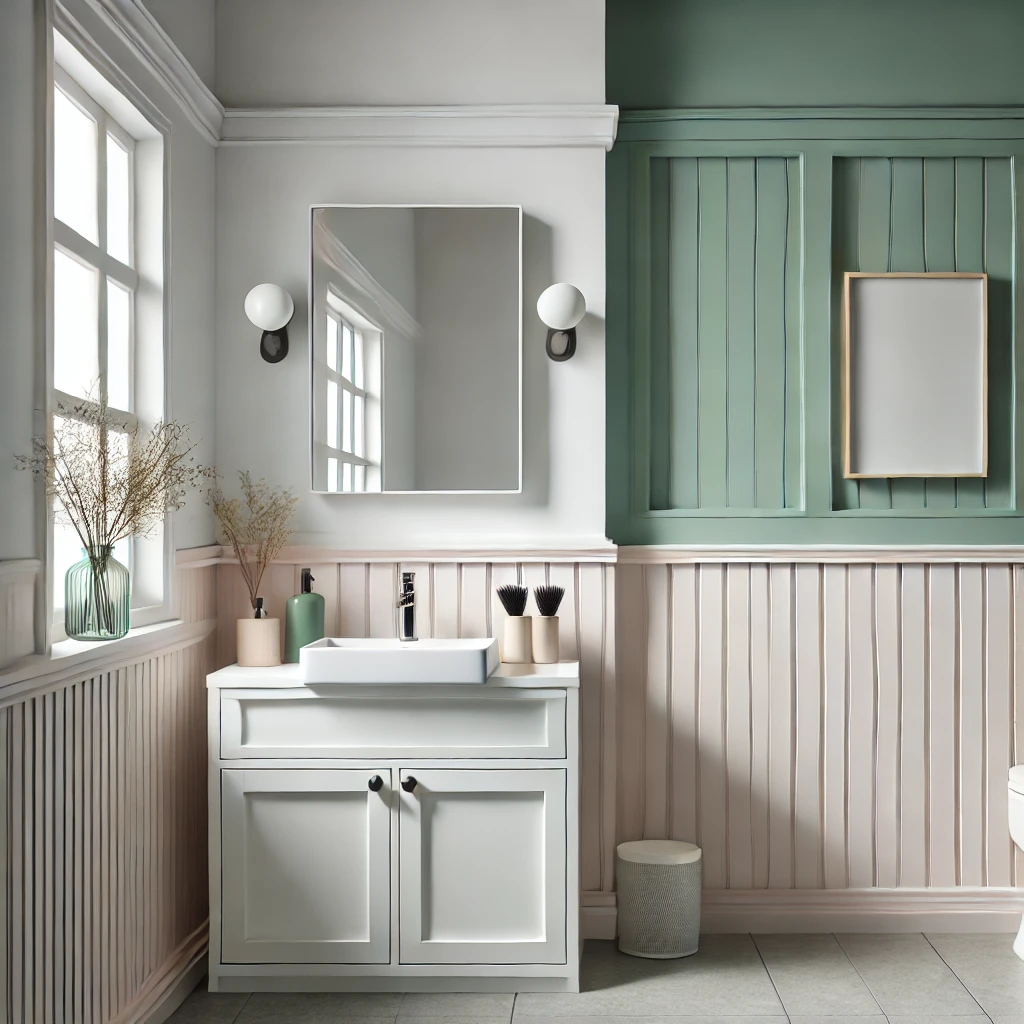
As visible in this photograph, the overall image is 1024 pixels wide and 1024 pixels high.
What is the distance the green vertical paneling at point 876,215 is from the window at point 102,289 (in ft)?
6.24

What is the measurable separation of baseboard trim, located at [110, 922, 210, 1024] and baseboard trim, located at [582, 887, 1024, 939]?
52.9 inches

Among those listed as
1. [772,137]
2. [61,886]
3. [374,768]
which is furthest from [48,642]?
[772,137]

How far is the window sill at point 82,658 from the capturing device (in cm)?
171

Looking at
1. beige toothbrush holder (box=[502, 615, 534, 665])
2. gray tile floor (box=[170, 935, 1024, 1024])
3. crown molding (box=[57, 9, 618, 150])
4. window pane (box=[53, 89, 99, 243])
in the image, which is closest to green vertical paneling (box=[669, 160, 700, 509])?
crown molding (box=[57, 9, 618, 150])

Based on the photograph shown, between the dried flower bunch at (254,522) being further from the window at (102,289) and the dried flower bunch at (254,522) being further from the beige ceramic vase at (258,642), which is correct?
the window at (102,289)

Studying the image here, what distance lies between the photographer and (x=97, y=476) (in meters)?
2.07

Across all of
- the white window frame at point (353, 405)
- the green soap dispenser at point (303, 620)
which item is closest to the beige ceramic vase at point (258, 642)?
the green soap dispenser at point (303, 620)

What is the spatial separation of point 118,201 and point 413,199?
78 cm

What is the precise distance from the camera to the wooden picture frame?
114 inches

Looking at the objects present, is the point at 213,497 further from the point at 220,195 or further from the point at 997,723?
the point at 997,723

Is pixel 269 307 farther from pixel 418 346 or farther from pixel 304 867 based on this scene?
pixel 304 867

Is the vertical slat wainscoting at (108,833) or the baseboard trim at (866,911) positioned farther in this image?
the baseboard trim at (866,911)

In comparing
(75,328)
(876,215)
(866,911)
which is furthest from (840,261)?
(75,328)

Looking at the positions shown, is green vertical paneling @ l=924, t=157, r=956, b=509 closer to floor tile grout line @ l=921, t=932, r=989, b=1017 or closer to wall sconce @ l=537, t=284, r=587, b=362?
wall sconce @ l=537, t=284, r=587, b=362
